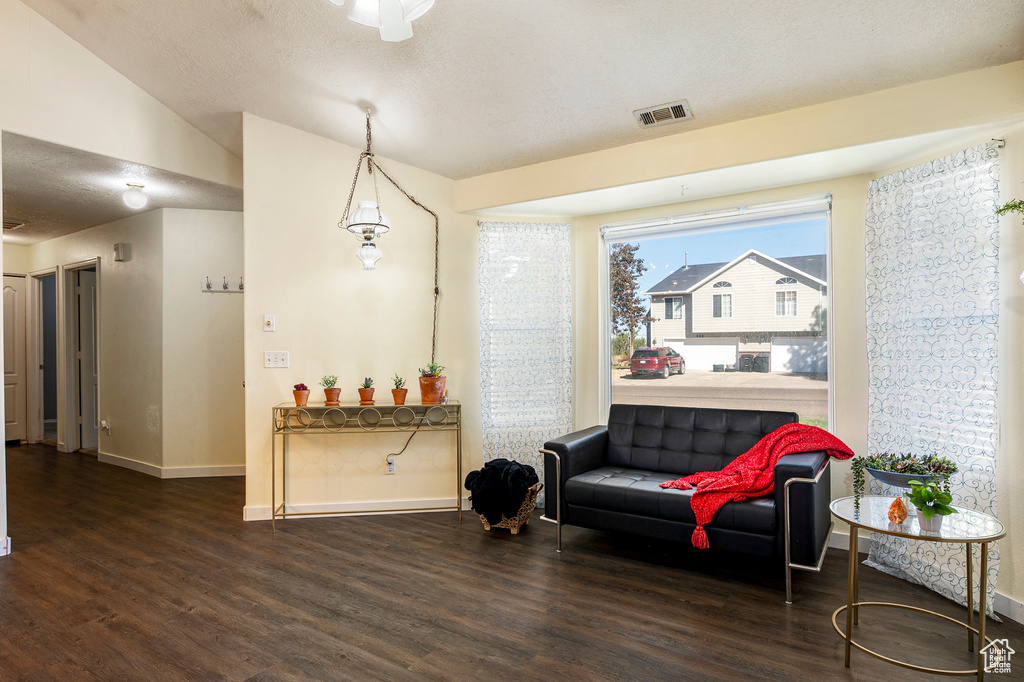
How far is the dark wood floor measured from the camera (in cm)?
220

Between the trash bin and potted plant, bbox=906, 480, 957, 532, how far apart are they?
1770 millimetres

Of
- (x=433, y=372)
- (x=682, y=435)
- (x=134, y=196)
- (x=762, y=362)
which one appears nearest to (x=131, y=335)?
(x=134, y=196)

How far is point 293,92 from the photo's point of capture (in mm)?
3617

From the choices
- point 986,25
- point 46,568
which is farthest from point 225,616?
point 986,25

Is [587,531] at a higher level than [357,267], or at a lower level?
lower

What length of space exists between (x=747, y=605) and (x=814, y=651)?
414 mm

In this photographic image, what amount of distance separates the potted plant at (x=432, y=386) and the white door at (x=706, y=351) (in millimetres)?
1659

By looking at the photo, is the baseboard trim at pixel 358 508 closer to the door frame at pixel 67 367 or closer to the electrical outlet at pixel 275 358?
the electrical outlet at pixel 275 358

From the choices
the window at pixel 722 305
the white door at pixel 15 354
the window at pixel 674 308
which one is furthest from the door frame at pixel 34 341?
the window at pixel 722 305


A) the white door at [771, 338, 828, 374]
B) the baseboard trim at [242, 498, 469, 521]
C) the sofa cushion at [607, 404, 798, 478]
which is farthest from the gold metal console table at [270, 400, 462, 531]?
the white door at [771, 338, 828, 374]

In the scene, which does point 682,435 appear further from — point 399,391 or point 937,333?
point 399,391

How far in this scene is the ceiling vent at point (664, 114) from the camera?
10.5 ft

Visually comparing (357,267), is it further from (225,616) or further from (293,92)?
(225,616)

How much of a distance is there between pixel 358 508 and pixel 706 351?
2.69 metres
